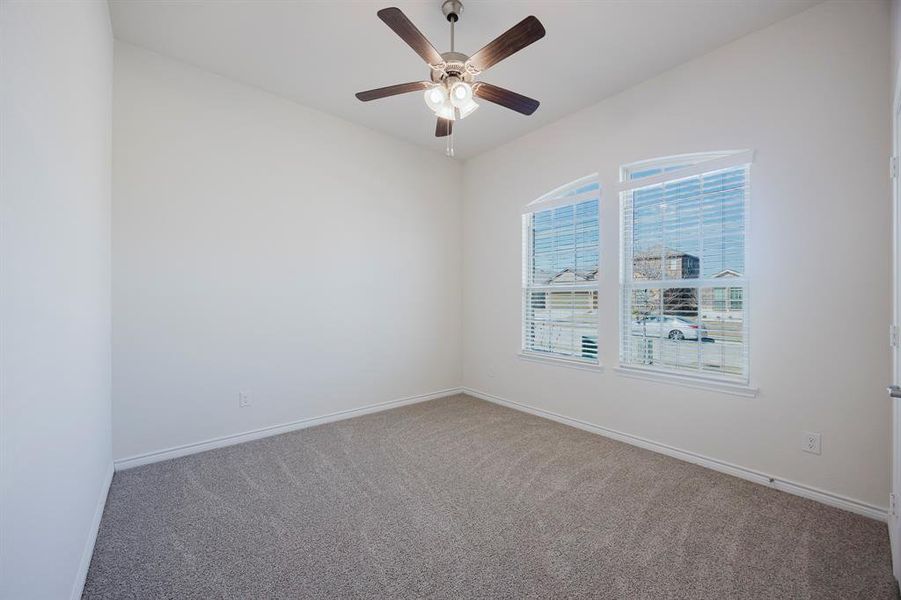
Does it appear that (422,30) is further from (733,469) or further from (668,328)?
(733,469)

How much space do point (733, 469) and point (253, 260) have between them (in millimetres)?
4025

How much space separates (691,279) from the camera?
295cm

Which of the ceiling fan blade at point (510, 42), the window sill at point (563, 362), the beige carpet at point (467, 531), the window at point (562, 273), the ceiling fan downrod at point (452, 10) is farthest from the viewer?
the window at point (562, 273)

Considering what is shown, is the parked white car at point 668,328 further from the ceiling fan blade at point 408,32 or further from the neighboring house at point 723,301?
the ceiling fan blade at point 408,32

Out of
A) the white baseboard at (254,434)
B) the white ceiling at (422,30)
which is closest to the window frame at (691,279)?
the white ceiling at (422,30)

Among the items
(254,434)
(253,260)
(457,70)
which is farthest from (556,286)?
(254,434)

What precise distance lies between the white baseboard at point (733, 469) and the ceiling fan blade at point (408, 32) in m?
3.16

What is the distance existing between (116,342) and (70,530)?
5.22 ft

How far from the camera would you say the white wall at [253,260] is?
279cm

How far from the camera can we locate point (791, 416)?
247cm

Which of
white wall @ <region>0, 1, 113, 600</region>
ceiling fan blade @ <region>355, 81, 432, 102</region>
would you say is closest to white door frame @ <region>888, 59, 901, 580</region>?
ceiling fan blade @ <region>355, 81, 432, 102</region>

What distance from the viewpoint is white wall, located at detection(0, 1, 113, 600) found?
969mm

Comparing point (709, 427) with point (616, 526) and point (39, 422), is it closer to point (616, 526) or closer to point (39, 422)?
point (616, 526)

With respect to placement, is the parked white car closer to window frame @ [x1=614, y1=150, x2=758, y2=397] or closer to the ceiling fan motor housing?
window frame @ [x1=614, y1=150, x2=758, y2=397]
